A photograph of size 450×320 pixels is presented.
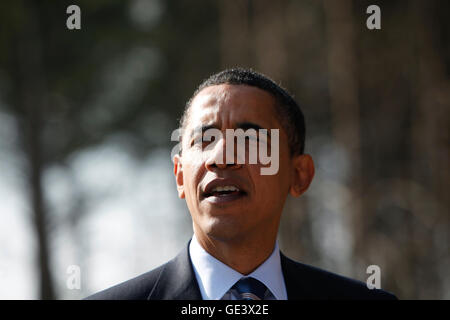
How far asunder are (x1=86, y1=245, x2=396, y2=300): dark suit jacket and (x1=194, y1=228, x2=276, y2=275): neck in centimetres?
11

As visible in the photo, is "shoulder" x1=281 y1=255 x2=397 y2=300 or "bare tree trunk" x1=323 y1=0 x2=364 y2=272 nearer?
"shoulder" x1=281 y1=255 x2=397 y2=300

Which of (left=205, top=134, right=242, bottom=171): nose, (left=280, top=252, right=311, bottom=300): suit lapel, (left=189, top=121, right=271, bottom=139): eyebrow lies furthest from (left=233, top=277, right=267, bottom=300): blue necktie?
(left=189, top=121, right=271, bottom=139): eyebrow

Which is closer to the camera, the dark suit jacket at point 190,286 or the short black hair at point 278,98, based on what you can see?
the dark suit jacket at point 190,286

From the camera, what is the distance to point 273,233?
84.9 inches

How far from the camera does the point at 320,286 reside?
7.16 ft

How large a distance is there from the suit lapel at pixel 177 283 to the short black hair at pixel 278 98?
0.56 m

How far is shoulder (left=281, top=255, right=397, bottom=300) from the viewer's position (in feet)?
6.89

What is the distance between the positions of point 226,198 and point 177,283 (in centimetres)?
35

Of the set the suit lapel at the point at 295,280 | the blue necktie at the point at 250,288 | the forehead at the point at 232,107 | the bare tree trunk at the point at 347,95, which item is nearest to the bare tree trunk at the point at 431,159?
the bare tree trunk at the point at 347,95

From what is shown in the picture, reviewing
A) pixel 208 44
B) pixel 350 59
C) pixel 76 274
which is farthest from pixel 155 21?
pixel 76 274

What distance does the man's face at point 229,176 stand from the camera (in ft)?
6.40

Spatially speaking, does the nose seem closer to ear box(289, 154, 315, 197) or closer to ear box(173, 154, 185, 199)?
ear box(173, 154, 185, 199)

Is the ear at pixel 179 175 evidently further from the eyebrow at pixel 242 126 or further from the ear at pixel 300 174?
the ear at pixel 300 174

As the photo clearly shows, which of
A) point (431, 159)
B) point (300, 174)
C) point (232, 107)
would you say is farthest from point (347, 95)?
point (232, 107)
